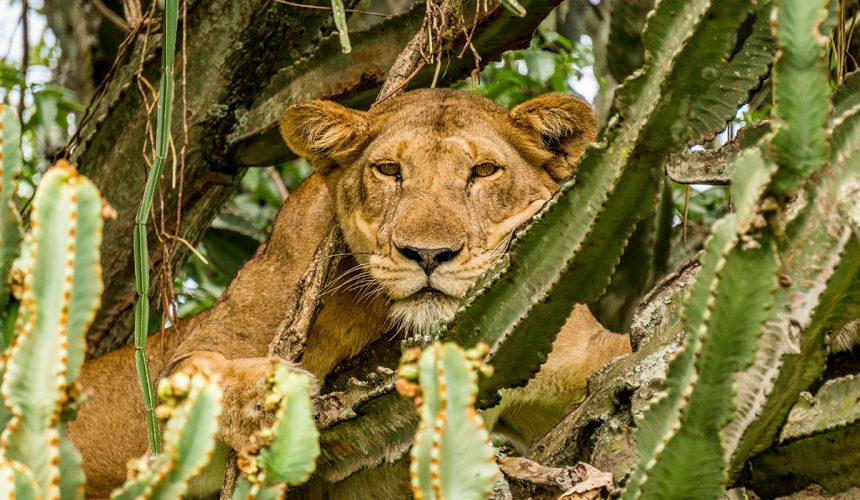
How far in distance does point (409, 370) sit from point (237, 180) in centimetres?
Result: 278

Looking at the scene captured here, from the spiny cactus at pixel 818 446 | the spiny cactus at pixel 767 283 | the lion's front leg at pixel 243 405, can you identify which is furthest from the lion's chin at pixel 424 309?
the spiny cactus at pixel 767 283

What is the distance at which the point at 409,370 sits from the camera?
161 cm

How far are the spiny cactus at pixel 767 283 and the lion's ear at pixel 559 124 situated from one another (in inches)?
81.5

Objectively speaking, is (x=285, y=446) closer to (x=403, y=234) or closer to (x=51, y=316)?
(x=51, y=316)

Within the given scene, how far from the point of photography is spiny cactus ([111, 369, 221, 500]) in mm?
1471

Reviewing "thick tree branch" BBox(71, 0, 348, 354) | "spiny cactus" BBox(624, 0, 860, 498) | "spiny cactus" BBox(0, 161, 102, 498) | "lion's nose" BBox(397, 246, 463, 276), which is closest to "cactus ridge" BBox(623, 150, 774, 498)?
"spiny cactus" BBox(624, 0, 860, 498)

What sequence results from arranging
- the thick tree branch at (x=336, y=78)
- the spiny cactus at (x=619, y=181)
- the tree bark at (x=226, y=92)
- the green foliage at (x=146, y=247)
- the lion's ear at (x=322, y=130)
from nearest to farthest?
the spiny cactus at (x=619, y=181) < the green foliage at (x=146, y=247) < the lion's ear at (x=322, y=130) < the thick tree branch at (x=336, y=78) < the tree bark at (x=226, y=92)

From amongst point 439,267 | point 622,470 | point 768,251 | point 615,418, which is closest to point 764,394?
point 768,251

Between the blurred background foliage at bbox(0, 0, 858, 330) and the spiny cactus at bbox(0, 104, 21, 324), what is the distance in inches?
86.8

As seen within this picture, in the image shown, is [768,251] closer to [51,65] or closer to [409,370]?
[409,370]

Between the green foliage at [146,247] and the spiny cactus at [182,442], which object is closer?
the spiny cactus at [182,442]

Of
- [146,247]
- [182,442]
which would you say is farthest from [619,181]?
[146,247]

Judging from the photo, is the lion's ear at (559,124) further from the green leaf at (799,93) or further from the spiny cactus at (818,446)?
the green leaf at (799,93)

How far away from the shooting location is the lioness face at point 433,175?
11.0 ft
